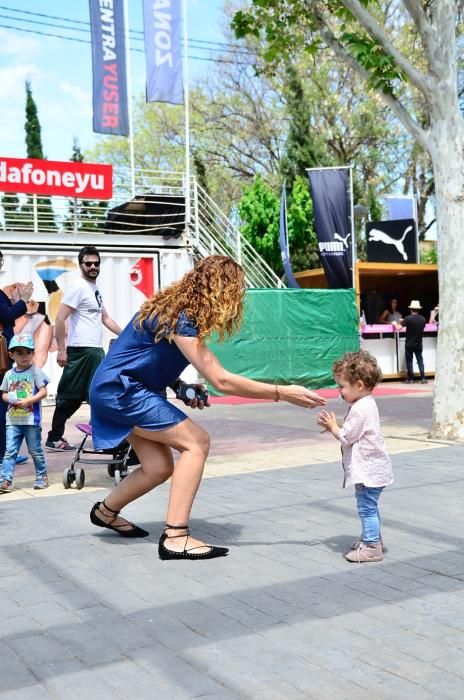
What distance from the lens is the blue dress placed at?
4555mm

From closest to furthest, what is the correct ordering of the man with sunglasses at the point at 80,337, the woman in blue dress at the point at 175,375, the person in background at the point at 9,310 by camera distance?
the woman in blue dress at the point at 175,375
the person in background at the point at 9,310
the man with sunglasses at the point at 80,337

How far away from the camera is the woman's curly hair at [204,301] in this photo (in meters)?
4.41

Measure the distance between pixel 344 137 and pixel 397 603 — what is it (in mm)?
31777

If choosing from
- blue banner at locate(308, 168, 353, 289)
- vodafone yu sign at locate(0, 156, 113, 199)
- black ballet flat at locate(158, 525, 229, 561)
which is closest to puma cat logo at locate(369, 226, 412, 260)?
blue banner at locate(308, 168, 353, 289)

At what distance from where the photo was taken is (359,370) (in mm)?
4418

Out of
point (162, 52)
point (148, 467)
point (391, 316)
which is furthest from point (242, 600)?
point (391, 316)

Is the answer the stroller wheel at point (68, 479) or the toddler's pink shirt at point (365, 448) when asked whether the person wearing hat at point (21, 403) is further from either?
the toddler's pink shirt at point (365, 448)

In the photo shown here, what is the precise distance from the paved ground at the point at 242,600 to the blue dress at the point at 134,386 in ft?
2.46

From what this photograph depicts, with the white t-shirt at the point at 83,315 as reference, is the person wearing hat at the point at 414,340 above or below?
below

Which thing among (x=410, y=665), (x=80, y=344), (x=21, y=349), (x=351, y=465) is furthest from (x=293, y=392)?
(x=80, y=344)

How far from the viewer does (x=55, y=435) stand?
866cm

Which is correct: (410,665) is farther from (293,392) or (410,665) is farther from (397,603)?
(293,392)

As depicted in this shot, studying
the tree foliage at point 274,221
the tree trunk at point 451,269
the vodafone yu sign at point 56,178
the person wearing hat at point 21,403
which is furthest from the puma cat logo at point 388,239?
the person wearing hat at point 21,403

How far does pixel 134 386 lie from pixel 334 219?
547 inches
